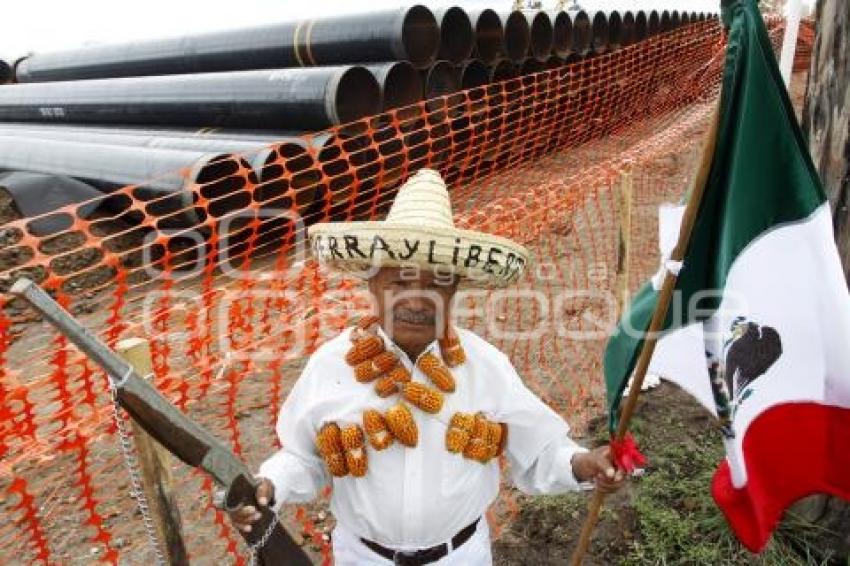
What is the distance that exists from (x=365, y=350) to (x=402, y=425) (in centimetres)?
23

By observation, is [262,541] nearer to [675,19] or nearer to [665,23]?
[665,23]

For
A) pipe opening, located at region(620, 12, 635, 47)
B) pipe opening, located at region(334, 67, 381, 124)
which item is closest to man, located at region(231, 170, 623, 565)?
pipe opening, located at region(334, 67, 381, 124)

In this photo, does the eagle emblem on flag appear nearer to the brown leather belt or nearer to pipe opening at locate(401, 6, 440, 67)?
the brown leather belt

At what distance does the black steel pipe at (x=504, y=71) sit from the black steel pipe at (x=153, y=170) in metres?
4.75

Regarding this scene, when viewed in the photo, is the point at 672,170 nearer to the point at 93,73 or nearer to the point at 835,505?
the point at 835,505

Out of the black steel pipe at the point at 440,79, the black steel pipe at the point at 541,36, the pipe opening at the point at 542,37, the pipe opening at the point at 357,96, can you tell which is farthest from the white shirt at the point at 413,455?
the pipe opening at the point at 542,37

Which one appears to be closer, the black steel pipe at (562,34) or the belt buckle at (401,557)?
the belt buckle at (401,557)

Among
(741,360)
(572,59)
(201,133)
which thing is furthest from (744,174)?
(572,59)

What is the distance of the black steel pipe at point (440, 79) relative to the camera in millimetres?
8125

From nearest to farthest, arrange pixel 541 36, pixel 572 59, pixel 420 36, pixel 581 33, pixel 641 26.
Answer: pixel 420 36, pixel 541 36, pixel 581 33, pixel 572 59, pixel 641 26

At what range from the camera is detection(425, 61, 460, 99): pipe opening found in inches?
320

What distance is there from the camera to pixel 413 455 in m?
1.71

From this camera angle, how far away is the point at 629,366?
6.05ft

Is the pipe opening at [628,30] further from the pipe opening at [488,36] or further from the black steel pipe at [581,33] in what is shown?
the pipe opening at [488,36]
